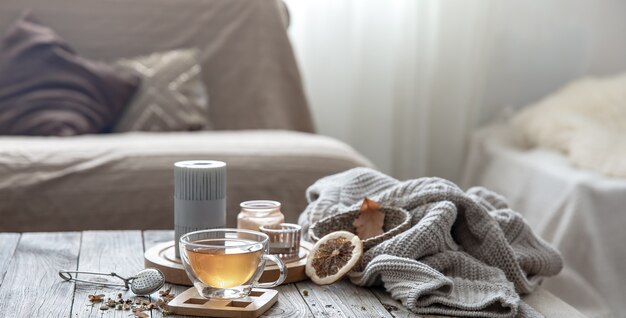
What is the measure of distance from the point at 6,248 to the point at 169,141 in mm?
807

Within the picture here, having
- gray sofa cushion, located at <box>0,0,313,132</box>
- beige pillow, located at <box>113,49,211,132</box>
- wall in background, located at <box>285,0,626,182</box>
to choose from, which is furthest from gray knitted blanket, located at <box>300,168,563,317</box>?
wall in background, located at <box>285,0,626,182</box>

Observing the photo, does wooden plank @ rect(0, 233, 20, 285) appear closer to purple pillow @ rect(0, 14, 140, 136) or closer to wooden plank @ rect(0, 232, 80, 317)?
wooden plank @ rect(0, 232, 80, 317)

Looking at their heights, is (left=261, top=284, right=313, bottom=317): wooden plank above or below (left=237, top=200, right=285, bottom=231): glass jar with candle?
below

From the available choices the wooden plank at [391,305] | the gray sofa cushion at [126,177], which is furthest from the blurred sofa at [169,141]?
the wooden plank at [391,305]

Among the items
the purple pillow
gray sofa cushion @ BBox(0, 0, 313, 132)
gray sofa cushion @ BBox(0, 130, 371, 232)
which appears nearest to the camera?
gray sofa cushion @ BBox(0, 130, 371, 232)

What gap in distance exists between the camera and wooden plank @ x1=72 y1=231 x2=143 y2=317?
1.02 m

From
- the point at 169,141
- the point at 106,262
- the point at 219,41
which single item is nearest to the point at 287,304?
the point at 106,262

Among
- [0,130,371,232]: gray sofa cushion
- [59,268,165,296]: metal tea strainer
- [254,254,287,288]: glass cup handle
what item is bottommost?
[0,130,371,232]: gray sofa cushion

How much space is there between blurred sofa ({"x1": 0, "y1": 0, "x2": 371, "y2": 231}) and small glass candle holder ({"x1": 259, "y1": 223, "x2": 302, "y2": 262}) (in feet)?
2.45

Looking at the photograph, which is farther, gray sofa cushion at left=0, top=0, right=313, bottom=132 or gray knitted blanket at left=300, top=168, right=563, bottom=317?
gray sofa cushion at left=0, top=0, right=313, bottom=132

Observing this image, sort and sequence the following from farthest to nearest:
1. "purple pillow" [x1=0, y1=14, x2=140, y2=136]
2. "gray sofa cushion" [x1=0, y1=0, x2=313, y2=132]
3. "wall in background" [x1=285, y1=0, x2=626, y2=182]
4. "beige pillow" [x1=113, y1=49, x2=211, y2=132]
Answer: "wall in background" [x1=285, y1=0, x2=626, y2=182], "gray sofa cushion" [x1=0, y1=0, x2=313, y2=132], "beige pillow" [x1=113, y1=49, x2=211, y2=132], "purple pillow" [x1=0, y1=14, x2=140, y2=136]

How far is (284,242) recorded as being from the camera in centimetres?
121

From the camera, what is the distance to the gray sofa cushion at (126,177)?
187 centimetres

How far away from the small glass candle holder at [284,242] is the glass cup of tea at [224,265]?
0.14 m
